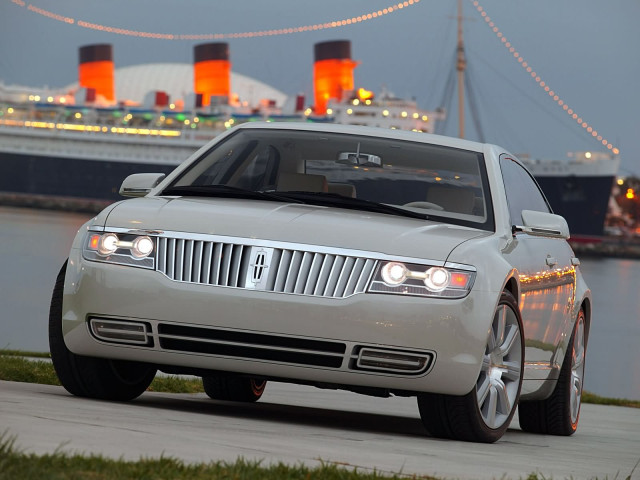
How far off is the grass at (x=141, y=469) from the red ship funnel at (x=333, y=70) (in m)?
95.2

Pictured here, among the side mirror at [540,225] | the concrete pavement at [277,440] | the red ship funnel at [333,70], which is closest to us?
the concrete pavement at [277,440]

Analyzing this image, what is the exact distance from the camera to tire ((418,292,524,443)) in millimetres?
4801

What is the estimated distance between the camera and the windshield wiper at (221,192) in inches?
211

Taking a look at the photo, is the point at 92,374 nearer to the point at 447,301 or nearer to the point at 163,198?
the point at 163,198

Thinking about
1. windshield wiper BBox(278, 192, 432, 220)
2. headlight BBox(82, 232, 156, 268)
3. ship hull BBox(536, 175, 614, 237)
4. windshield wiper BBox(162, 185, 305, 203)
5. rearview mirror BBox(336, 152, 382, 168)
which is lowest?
ship hull BBox(536, 175, 614, 237)

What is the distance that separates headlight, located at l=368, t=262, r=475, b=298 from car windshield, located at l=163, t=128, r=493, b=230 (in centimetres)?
74

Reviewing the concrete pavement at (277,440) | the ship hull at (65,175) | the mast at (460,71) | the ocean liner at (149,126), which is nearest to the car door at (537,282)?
the concrete pavement at (277,440)

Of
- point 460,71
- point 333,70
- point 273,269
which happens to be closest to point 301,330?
point 273,269

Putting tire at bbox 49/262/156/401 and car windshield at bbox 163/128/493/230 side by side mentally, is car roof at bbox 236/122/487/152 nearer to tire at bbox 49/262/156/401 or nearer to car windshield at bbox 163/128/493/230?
car windshield at bbox 163/128/493/230

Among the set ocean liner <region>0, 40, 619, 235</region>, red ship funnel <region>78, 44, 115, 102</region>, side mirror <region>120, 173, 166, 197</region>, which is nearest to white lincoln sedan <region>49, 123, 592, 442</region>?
side mirror <region>120, 173, 166, 197</region>

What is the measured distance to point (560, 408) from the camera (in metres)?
6.43

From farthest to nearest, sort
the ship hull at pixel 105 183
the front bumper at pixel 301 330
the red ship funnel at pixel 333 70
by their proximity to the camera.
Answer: the red ship funnel at pixel 333 70
the ship hull at pixel 105 183
the front bumper at pixel 301 330

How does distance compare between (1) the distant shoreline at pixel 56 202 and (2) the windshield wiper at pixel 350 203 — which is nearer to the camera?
(2) the windshield wiper at pixel 350 203

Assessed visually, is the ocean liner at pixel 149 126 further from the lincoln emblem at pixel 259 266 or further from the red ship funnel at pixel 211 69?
the lincoln emblem at pixel 259 266
